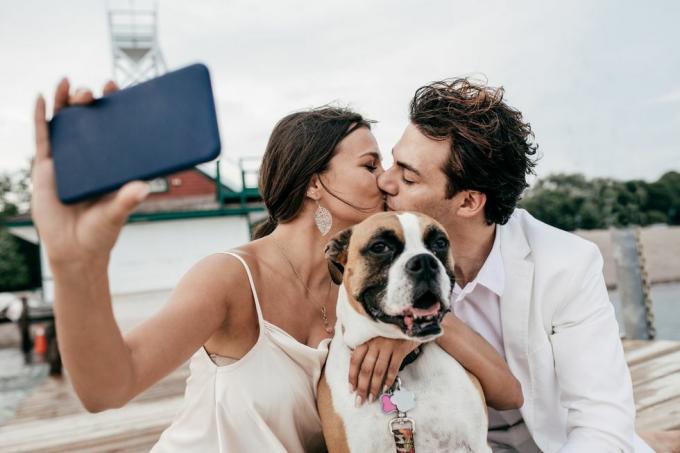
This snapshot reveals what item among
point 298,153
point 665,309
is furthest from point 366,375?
point 665,309

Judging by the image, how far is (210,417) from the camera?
2.43m

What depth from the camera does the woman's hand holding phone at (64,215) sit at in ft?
3.82

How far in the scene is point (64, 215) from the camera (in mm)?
1174

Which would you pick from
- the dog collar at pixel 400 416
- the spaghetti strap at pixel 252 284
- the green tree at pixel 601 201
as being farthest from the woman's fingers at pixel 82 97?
the green tree at pixel 601 201

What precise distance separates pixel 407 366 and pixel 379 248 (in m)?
0.51

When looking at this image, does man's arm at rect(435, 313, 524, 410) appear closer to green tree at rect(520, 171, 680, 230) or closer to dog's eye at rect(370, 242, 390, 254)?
dog's eye at rect(370, 242, 390, 254)

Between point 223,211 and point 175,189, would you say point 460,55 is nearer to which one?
point 223,211

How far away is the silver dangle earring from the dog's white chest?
967mm

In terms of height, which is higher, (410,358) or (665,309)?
(410,358)

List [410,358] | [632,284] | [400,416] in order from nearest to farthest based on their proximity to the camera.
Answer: [400,416] < [410,358] < [632,284]

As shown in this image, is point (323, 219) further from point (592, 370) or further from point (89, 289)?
point (89, 289)

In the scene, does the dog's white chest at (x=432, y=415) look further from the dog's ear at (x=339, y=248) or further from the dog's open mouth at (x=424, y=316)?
the dog's ear at (x=339, y=248)

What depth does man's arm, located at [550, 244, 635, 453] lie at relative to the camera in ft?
7.95

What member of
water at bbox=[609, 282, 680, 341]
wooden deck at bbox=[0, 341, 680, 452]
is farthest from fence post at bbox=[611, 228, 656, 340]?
water at bbox=[609, 282, 680, 341]
